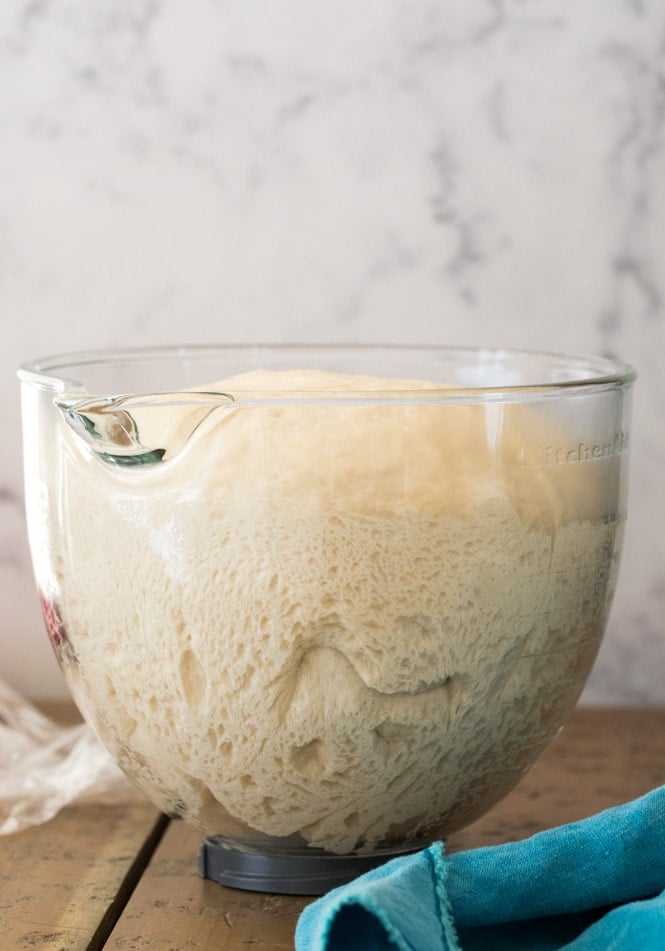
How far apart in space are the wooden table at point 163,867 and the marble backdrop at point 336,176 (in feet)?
0.71

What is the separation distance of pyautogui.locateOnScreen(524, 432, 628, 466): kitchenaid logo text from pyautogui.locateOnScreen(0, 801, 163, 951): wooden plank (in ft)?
0.87

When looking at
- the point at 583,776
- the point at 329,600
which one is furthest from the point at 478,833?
the point at 329,600

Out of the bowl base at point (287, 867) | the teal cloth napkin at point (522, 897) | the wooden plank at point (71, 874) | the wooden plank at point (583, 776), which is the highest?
the teal cloth napkin at point (522, 897)

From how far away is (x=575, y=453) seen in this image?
1.66 feet

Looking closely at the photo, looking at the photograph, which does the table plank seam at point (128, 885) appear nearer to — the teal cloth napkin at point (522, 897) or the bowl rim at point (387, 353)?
the teal cloth napkin at point (522, 897)

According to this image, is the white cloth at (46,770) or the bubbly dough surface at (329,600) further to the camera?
the white cloth at (46,770)

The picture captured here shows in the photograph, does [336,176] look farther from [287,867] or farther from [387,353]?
[287,867]

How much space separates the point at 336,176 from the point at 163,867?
445 mm

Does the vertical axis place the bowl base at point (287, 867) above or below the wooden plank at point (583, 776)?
above

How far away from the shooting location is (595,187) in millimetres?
805

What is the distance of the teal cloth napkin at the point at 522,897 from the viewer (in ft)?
1.37

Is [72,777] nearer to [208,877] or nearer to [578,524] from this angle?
[208,877]

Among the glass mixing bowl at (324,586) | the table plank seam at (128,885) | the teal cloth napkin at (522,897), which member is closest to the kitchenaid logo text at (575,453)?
the glass mixing bowl at (324,586)

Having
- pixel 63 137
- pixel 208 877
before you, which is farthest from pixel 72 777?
pixel 63 137
